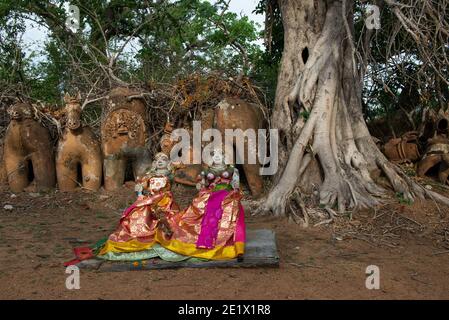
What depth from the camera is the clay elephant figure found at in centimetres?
783

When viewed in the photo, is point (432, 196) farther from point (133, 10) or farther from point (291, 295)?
point (133, 10)

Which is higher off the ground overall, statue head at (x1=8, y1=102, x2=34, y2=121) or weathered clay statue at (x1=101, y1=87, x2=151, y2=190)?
statue head at (x1=8, y1=102, x2=34, y2=121)

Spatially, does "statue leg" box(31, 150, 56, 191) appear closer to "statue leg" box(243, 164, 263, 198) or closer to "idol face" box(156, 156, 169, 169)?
"statue leg" box(243, 164, 263, 198)

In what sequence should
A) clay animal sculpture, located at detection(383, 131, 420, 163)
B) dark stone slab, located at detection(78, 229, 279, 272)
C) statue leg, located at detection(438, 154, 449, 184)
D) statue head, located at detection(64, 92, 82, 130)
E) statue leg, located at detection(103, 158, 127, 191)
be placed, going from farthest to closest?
1. clay animal sculpture, located at detection(383, 131, 420, 163)
2. statue leg, located at detection(103, 158, 127, 191)
3. statue head, located at detection(64, 92, 82, 130)
4. statue leg, located at detection(438, 154, 449, 184)
5. dark stone slab, located at detection(78, 229, 279, 272)

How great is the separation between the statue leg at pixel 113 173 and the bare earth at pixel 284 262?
0.99m

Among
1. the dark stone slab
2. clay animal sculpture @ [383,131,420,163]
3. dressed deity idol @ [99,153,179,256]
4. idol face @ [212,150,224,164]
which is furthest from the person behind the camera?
clay animal sculpture @ [383,131,420,163]

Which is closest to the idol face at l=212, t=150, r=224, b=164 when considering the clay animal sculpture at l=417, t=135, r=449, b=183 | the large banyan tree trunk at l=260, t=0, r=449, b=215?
the large banyan tree trunk at l=260, t=0, r=449, b=215

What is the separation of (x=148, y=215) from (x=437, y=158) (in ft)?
18.1

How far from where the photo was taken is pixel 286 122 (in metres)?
7.62

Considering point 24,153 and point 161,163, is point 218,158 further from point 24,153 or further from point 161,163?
point 24,153

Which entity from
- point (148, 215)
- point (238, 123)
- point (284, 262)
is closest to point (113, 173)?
point (238, 123)

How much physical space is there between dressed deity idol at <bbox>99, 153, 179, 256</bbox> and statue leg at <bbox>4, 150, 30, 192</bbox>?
4538 mm

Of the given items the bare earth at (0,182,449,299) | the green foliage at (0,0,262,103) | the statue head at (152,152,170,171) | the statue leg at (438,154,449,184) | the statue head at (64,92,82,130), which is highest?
the green foliage at (0,0,262,103)

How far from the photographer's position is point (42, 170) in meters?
8.58
